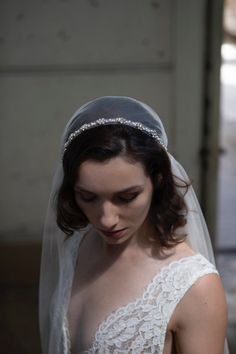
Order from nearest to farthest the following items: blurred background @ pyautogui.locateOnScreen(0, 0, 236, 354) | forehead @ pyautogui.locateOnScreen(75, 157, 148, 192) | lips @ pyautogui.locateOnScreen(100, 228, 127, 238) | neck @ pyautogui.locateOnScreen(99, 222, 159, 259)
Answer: forehead @ pyautogui.locateOnScreen(75, 157, 148, 192) → lips @ pyautogui.locateOnScreen(100, 228, 127, 238) → neck @ pyautogui.locateOnScreen(99, 222, 159, 259) → blurred background @ pyautogui.locateOnScreen(0, 0, 236, 354)

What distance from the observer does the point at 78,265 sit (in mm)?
2072

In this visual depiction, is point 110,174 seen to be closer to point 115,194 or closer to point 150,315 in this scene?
point 115,194

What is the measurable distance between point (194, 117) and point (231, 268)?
1.26 meters

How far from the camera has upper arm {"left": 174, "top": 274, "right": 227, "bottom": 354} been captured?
166 centimetres

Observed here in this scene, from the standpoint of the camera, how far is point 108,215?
1.68 m

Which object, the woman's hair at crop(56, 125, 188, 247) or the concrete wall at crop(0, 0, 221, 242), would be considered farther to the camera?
the concrete wall at crop(0, 0, 221, 242)

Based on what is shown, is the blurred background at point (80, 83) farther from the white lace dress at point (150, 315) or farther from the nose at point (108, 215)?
the nose at point (108, 215)

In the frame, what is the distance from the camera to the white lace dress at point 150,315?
5.63 feet

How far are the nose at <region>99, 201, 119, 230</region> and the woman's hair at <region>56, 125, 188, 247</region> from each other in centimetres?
12

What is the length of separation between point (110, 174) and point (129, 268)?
35 centimetres

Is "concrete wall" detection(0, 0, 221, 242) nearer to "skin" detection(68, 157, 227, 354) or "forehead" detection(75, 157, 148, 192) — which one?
"skin" detection(68, 157, 227, 354)

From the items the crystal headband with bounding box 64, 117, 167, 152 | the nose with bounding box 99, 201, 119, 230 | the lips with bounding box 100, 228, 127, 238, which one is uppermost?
the crystal headband with bounding box 64, 117, 167, 152

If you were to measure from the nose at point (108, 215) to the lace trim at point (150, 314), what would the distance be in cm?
23

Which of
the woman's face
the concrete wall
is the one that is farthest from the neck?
the concrete wall
